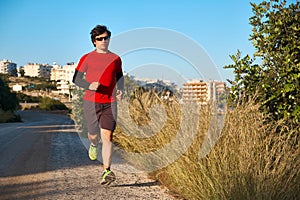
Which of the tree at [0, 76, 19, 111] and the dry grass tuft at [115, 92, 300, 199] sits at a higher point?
the dry grass tuft at [115, 92, 300, 199]

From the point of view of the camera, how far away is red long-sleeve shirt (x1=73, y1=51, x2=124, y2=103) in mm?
5320

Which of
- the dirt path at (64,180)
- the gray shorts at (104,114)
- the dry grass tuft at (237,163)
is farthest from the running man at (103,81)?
the dry grass tuft at (237,163)

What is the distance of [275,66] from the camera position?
575 cm

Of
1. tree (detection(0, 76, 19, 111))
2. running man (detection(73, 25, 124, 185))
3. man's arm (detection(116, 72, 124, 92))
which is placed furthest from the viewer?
tree (detection(0, 76, 19, 111))

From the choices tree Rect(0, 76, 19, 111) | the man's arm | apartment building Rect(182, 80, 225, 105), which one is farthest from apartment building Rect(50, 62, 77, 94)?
tree Rect(0, 76, 19, 111)

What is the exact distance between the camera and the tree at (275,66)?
17.8 feet

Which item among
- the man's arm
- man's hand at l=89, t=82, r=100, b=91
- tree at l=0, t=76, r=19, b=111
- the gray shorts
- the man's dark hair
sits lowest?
tree at l=0, t=76, r=19, b=111

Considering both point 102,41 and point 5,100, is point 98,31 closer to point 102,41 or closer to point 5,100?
point 102,41

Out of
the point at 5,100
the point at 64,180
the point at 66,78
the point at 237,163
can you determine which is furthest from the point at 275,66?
the point at 5,100

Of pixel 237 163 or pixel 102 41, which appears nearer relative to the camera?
Result: pixel 237 163

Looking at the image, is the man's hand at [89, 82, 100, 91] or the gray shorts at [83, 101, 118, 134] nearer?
the man's hand at [89, 82, 100, 91]

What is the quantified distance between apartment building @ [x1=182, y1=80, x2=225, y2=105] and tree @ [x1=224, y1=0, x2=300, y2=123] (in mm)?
308

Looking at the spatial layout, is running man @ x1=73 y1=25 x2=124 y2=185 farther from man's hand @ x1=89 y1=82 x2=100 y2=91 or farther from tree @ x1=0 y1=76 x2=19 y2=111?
tree @ x1=0 y1=76 x2=19 y2=111

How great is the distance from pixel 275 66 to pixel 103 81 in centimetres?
248
